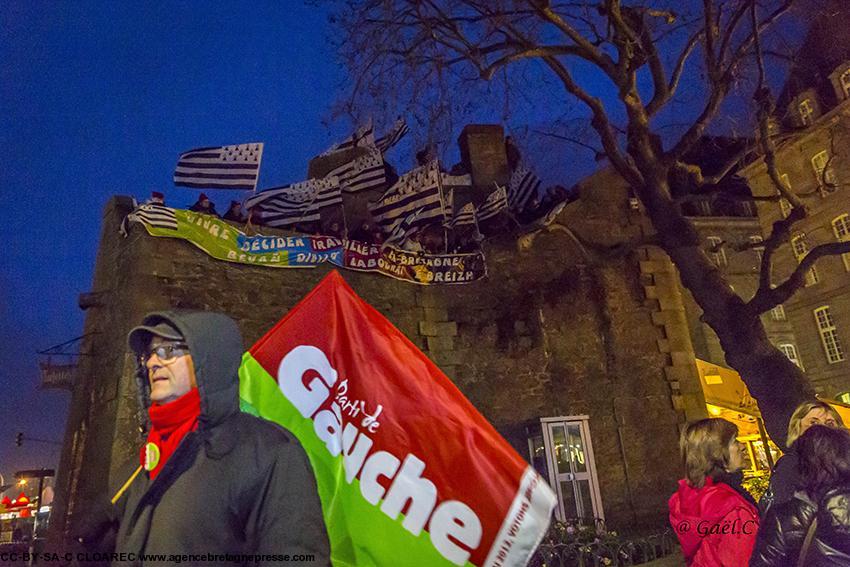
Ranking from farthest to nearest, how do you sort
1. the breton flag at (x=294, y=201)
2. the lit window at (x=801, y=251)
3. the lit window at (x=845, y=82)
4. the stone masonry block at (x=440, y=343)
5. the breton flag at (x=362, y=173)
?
1. the lit window at (x=801, y=251)
2. the lit window at (x=845, y=82)
3. the breton flag at (x=362, y=173)
4. the stone masonry block at (x=440, y=343)
5. the breton flag at (x=294, y=201)

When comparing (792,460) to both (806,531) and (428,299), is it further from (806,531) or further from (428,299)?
(428,299)

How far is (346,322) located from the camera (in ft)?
10.7

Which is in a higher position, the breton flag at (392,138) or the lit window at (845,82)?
the lit window at (845,82)

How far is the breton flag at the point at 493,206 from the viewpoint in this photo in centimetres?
1355

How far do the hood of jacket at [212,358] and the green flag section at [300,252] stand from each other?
908 cm

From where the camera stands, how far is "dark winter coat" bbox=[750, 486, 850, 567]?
2729mm

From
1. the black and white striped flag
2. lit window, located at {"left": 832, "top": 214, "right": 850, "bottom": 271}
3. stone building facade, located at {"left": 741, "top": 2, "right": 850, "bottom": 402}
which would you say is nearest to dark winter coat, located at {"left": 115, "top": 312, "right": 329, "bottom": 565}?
the black and white striped flag

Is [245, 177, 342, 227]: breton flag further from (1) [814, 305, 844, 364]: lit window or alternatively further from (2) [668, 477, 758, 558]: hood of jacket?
(1) [814, 305, 844, 364]: lit window

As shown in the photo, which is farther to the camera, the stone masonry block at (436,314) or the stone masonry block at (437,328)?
the stone masonry block at (436,314)

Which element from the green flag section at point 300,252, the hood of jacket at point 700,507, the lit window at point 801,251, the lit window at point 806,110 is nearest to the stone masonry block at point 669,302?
the green flag section at point 300,252

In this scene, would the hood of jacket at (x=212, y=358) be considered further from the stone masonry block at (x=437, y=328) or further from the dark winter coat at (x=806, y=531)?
the stone masonry block at (x=437, y=328)

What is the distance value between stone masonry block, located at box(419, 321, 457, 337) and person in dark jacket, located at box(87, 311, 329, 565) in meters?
10.1

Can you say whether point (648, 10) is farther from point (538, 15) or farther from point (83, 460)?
point (83, 460)

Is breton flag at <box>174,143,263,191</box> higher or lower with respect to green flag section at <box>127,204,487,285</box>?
higher
